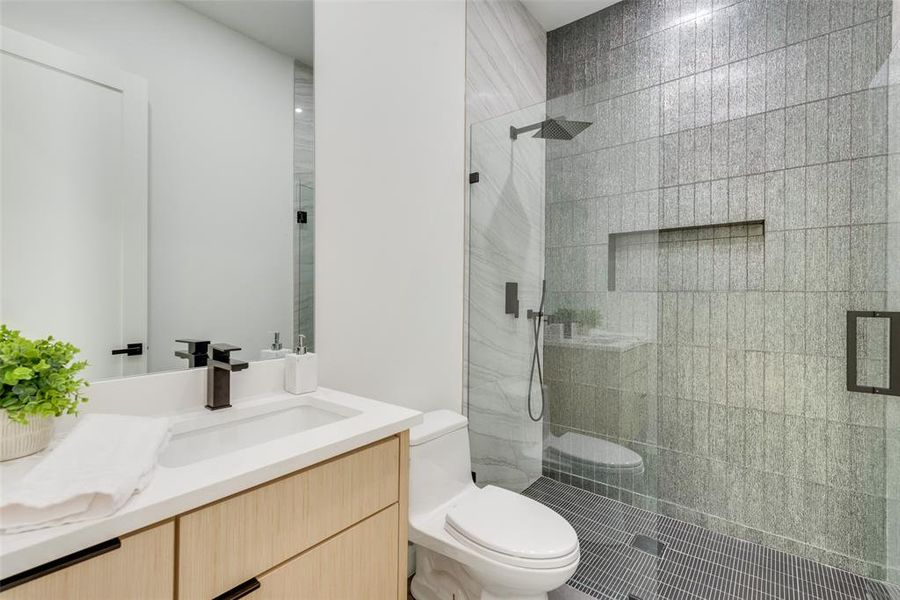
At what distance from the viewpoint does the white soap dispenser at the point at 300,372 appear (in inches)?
50.9

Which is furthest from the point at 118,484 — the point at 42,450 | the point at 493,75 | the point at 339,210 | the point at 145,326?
the point at 493,75

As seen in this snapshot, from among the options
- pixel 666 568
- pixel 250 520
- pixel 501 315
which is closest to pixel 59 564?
pixel 250 520

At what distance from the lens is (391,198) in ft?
5.56

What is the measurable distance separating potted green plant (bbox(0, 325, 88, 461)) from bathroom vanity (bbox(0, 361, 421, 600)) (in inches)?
1.8

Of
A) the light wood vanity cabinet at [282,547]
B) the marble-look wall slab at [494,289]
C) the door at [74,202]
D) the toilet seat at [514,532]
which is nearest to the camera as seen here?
the light wood vanity cabinet at [282,547]

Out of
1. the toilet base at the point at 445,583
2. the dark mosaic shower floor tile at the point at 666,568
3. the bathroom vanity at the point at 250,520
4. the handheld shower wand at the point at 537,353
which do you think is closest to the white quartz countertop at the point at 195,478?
the bathroom vanity at the point at 250,520

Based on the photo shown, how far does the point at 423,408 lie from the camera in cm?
186

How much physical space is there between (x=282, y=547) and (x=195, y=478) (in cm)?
23

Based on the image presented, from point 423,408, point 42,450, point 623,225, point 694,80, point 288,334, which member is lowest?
point 423,408

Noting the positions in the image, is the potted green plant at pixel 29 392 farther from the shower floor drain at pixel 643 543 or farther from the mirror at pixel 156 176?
the shower floor drain at pixel 643 543

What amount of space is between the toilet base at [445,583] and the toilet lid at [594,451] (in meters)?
0.61

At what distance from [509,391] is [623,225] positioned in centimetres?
95

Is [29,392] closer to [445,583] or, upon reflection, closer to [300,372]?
[300,372]

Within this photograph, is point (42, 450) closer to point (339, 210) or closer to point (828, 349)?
point (339, 210)
